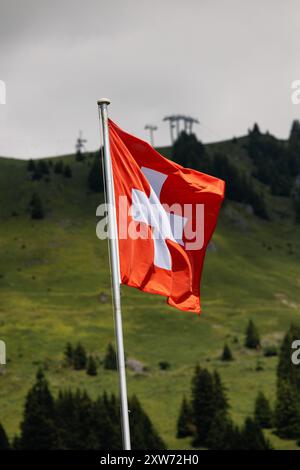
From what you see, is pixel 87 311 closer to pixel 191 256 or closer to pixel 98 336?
pixel 98 336

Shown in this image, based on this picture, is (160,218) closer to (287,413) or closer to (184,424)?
(184,424)

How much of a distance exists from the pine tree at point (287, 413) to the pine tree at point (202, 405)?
367 inches

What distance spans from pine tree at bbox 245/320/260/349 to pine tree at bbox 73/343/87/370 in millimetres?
33100

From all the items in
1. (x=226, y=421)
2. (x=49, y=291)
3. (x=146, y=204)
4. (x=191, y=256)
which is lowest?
(x=226, y=421)

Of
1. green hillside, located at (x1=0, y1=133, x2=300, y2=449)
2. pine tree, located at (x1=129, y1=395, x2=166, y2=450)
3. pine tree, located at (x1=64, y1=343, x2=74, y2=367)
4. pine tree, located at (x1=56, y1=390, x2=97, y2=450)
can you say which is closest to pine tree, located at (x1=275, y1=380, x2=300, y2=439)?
green hillside, located at (x1=0, y1=133, x2=300, y2=449)

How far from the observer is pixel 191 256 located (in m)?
24.5

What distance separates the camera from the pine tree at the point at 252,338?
16795cm

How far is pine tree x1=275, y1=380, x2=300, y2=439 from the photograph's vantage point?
390 ft

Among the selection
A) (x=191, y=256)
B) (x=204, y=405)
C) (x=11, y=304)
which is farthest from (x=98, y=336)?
(x=191, y=256)

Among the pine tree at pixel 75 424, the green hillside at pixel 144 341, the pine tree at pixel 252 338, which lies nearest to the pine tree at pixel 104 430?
the pine tree at pixel 75 424

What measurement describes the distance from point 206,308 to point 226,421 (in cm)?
7325

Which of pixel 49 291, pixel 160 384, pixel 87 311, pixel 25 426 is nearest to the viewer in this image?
pixel 25 426

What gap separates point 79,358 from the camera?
155m

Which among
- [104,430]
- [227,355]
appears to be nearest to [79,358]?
[227,355]
